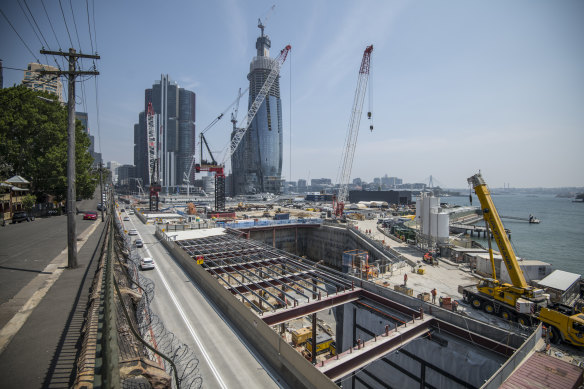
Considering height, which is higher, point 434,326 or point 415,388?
point 434,326

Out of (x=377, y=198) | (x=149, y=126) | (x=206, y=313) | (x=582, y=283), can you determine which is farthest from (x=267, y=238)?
(x=377, y=198)

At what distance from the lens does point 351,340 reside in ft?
75.6

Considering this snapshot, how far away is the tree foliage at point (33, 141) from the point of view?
133 ft

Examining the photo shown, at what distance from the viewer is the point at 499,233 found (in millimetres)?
21172

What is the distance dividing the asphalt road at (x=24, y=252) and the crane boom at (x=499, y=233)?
103 feet

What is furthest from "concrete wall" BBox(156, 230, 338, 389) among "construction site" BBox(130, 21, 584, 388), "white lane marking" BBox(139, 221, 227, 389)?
"white lane marking" BBox(139, 221, 227, 389)

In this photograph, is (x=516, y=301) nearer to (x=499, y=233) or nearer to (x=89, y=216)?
(x=499, y=233)

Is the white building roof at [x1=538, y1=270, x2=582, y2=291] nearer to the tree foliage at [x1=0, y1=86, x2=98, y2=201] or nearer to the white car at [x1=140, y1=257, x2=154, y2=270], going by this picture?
the white car at [x1=140, y1=257, x2=154, y2=270]

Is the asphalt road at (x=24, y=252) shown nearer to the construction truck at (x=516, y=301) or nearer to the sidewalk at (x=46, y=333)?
the sidewalk at (x=46, y=333)

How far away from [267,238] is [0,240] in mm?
47731

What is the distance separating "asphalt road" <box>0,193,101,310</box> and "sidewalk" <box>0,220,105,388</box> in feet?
2.34

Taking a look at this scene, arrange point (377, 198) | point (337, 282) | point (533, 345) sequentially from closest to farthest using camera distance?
point (533, 345)
point (337, 282)
point (377, 198)

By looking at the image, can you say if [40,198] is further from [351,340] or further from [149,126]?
[149,126]

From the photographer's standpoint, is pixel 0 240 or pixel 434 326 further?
pixel 0 240
